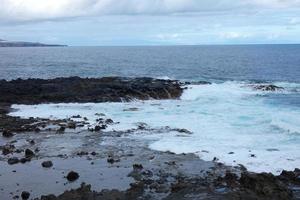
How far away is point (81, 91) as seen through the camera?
53.1m

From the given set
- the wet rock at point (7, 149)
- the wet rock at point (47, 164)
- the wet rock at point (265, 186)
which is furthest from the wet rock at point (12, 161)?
the wet rock at point (265, 186)

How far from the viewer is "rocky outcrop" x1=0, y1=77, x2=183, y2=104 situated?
164 feet

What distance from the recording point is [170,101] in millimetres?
50938


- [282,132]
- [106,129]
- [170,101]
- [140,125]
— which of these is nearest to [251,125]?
[282,132]

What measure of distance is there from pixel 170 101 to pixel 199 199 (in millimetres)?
30560

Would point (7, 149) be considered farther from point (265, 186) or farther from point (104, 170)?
point (265, 186)

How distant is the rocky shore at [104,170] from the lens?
2128 centimetres

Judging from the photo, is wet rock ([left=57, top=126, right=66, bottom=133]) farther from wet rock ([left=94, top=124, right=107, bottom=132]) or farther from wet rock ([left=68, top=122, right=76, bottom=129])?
wet rock ([left=94, top=124, right=107, bottom=132])

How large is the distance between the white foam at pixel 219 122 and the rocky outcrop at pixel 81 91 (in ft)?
6.84

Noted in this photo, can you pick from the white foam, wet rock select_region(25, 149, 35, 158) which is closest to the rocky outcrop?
the white foam

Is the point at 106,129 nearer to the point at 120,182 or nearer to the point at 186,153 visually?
the point at 186,153

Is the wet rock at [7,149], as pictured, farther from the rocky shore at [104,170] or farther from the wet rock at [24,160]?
the wet rock at [24,160]

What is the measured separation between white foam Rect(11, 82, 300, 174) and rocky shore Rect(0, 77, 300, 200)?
1344 mm

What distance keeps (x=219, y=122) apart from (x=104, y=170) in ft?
48.6
